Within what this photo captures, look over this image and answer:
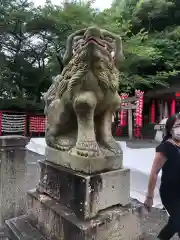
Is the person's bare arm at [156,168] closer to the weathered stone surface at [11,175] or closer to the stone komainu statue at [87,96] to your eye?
the stone komainu statue at [87,96]

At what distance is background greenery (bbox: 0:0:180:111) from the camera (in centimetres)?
913

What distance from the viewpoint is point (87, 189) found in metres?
1.54

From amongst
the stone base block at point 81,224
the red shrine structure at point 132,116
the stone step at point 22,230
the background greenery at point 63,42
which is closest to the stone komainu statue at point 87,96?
the stone base block at point 81,224

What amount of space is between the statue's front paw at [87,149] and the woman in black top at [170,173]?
46 cm

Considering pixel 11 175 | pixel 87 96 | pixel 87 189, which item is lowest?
pixel 11 175

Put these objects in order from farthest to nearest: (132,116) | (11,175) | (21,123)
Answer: (132,116)
(21,123)
(11,175)

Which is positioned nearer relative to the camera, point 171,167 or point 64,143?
point 171,167

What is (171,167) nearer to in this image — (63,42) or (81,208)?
(81,208)

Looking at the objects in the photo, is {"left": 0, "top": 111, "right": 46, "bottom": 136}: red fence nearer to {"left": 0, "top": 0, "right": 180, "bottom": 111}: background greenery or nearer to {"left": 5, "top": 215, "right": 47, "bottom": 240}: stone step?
{"left": 0, "top": 0, "right": 180, "bottom": 111}: background greenery

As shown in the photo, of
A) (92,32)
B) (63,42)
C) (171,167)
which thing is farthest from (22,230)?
(63,42)

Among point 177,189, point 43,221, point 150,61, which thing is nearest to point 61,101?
point 43,221

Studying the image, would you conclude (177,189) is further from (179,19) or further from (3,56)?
(179,19)

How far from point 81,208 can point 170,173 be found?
2.41 ft

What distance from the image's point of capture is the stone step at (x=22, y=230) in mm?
1833
